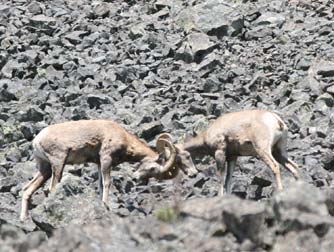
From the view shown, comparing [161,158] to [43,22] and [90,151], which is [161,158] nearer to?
[90,151]

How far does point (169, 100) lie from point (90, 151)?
27.4ft

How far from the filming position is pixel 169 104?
1029 inches

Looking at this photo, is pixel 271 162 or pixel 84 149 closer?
pixel 271 162

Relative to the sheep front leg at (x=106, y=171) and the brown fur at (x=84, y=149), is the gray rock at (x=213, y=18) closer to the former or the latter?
the brown fur at (x=84, y=149)

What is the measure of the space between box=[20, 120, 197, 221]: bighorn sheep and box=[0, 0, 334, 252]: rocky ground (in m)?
0.34

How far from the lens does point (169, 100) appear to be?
26.5 m

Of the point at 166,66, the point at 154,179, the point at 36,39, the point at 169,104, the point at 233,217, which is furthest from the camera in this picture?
the point at 36,39

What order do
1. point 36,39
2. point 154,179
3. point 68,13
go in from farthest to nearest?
point 68,13, point 36,39, point 154,179

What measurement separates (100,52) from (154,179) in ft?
43.0

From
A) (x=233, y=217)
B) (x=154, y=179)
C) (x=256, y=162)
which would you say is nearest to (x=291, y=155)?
A: (x=256, y=162)

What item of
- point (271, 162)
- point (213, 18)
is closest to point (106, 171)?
point (271, 162)

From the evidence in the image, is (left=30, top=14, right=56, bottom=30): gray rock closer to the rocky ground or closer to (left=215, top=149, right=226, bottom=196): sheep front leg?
the rocky ground

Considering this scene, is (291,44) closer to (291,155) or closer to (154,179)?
(291,155)

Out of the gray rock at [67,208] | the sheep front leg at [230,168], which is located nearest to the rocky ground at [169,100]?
the gray rock at [67,208]
